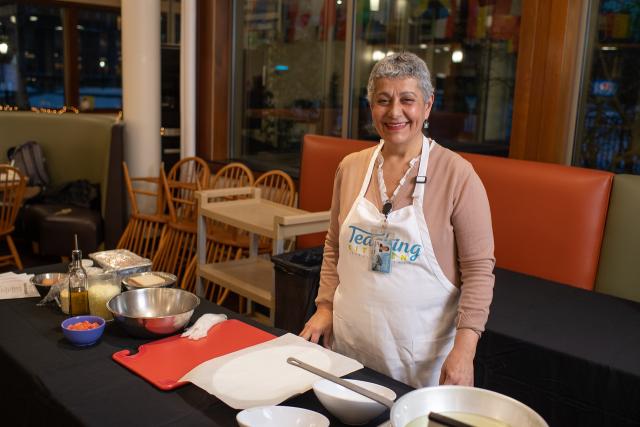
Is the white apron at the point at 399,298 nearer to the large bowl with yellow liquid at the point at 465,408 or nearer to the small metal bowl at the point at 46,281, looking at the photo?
the large bowl with yellow liquid at the point at 465,408

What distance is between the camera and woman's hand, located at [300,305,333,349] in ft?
6.16

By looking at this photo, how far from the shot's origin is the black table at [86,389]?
4.62 feet

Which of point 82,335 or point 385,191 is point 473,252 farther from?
point 82,335

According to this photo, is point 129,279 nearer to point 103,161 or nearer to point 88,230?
point 88,230

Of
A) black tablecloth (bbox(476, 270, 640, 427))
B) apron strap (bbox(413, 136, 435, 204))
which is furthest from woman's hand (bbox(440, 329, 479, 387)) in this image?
black tablecloth (bbox(476, 270, 640, 427))

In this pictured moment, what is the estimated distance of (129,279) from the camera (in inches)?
84.3

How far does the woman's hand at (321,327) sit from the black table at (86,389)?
0.30ft

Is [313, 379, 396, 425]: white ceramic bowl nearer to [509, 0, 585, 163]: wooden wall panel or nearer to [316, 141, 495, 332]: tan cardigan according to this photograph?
[316, 141, 495, 332]: tan cardigan

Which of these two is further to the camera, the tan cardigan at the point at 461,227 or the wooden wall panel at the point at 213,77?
the wooden wall panel at the point at 213,77

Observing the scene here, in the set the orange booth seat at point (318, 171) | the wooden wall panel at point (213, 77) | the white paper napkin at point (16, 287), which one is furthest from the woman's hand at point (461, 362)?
the wooden wall panel at point (213, 77)

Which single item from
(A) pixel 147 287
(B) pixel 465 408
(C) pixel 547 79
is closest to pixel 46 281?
(A) pixel 147 287

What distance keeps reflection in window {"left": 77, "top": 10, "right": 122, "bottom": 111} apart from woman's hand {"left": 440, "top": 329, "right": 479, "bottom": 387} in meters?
6.75

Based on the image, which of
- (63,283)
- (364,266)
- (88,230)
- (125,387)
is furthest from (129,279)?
(88,230)

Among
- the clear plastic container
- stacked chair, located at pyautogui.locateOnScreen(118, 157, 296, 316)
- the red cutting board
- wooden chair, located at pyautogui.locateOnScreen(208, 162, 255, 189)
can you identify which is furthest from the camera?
wooden chair, located at pyautogui.locateOnScreen(208, 162, 255, 189)
